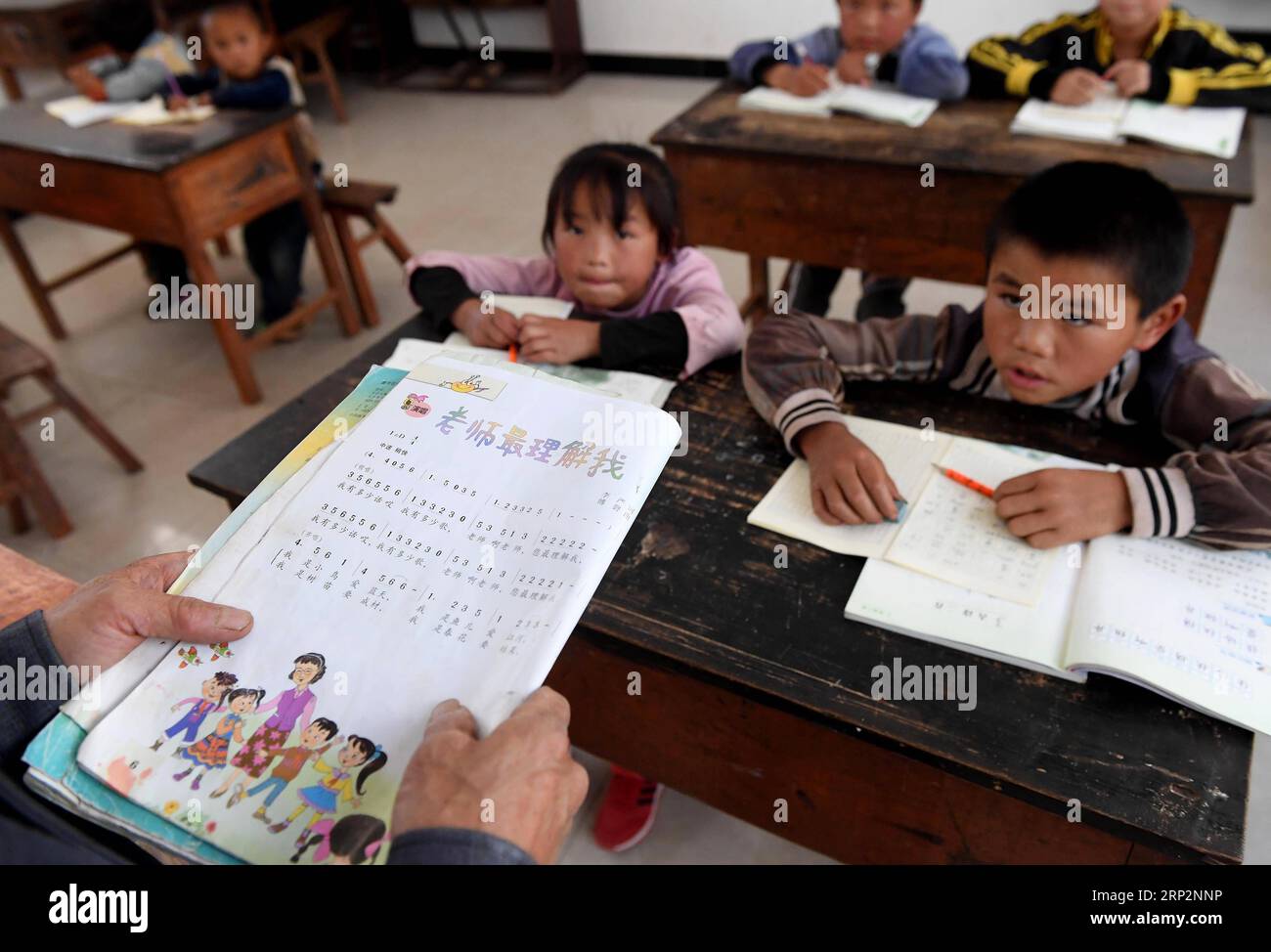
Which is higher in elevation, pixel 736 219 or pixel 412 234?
pixel 736 219

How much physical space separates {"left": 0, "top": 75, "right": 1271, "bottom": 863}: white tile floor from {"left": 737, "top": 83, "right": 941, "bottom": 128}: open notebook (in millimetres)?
894

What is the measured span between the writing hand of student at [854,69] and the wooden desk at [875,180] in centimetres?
23

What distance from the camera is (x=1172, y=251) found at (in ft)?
3.71

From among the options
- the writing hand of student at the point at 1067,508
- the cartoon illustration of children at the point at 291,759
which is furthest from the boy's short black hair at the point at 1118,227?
the cartoon illustration of children at the point at 291,759

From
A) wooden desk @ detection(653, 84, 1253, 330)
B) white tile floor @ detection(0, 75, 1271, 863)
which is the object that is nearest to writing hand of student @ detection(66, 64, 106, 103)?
white tile floor @ detection(0, 75, 1271, 863)

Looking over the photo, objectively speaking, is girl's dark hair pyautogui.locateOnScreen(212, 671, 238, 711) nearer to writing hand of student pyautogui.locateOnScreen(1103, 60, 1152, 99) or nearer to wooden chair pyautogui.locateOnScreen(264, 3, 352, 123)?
writing hand of student pyautogui.locateOnScreen(1103, 60, 1152, 99)

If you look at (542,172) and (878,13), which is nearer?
(878,13)

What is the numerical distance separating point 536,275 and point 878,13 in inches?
56.3

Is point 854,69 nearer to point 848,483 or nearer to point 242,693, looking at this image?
point 848,483

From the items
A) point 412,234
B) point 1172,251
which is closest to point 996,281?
point 1172,251

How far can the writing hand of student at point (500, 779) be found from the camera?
524mm

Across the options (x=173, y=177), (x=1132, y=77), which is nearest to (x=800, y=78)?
(x=1132, y=77)

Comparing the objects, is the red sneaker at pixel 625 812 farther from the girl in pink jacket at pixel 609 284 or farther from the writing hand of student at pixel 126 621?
the writing hand of student at pixel 126 621
